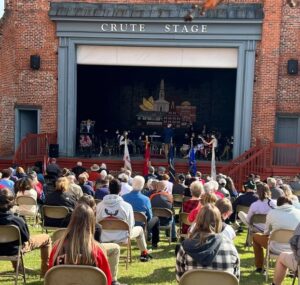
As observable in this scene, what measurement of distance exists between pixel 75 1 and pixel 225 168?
8398 millimetres

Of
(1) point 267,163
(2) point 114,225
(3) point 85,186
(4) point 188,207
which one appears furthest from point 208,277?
(1) point 267,163

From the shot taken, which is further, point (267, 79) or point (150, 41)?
point (150, 41)

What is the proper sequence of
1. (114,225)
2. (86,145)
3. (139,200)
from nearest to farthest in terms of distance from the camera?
(114,225)
(139,200)
(86,145)

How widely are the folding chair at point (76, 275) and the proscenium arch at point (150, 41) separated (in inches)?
630

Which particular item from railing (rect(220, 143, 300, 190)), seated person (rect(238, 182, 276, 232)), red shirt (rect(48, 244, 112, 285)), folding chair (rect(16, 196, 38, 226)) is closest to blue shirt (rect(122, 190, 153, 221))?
seated person (rect(238, 182, 276, 232))

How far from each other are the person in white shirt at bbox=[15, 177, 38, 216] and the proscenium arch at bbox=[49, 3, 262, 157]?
10.0m

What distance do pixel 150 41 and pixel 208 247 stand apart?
16.0m

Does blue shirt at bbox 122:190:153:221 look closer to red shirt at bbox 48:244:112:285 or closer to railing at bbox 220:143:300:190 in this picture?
red shirt at bbox 48:244:112:285

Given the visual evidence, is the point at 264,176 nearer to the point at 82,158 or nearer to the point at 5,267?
the point at 82,158

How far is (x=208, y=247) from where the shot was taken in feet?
17.1

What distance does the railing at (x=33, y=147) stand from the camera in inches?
785

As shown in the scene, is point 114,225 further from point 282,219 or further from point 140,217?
point 282,219

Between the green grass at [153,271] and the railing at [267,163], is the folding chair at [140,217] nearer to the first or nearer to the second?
the green grass at [153,271]

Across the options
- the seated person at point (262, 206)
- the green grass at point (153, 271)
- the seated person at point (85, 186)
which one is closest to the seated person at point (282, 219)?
the green grass at point (153, 271)
